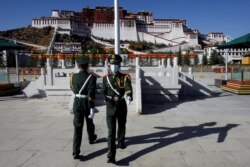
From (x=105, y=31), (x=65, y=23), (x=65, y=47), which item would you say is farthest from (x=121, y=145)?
(x=105, y=31)

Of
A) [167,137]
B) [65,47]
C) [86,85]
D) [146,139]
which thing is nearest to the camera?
[86,85]

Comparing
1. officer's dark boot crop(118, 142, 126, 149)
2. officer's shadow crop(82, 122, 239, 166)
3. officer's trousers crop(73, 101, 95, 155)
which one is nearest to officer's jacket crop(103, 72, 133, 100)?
officer's trousers crop(73, 101, 95, 155)

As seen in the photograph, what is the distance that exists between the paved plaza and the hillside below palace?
365ft

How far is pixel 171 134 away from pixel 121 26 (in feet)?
409

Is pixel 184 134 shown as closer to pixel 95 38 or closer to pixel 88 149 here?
pixel 88 149

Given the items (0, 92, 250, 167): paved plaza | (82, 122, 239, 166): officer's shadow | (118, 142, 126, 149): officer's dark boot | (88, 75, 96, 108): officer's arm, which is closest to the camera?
(0, 92, 250, 167): paved plaza

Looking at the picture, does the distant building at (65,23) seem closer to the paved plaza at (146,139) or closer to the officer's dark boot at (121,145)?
the paved plaza at (146,139)

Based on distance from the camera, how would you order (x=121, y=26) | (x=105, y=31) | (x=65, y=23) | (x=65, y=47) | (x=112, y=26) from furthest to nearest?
1. (x=121, y=26)
2. (x=112, y=26)
3. (x=105, y=31)
4. (x=65, y=23)
5. (x=65, y=47)

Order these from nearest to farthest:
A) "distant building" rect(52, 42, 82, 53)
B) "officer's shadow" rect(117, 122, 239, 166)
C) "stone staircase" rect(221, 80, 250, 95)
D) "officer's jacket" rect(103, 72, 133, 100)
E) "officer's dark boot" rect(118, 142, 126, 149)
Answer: "officer's jacket" rect(103, 72, 133, 100) → "officer's shadow" rect(117, 122, 239, 166) → "officer's dark boot" rect(118, 142, 126, 149) → "stone staircase" rect(221, 80, 250, 95) → "distant building" rect(52, 42, 82, 53)

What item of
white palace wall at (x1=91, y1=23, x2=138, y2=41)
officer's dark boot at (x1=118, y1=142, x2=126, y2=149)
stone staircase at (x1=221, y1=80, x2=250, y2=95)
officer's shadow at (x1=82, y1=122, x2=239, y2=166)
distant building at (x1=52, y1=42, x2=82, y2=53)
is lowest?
officer's shadow at (x1=82, y1=122, x2=239, y2=166)

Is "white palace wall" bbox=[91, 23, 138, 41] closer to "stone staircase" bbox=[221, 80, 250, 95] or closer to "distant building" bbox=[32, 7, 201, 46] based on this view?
"distant building" bbox=[32, 7, 201, 46]

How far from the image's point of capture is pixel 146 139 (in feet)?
21.7

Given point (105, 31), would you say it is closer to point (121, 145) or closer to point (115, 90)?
point (121, 145)

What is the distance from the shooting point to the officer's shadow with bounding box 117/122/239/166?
19.1 ft
